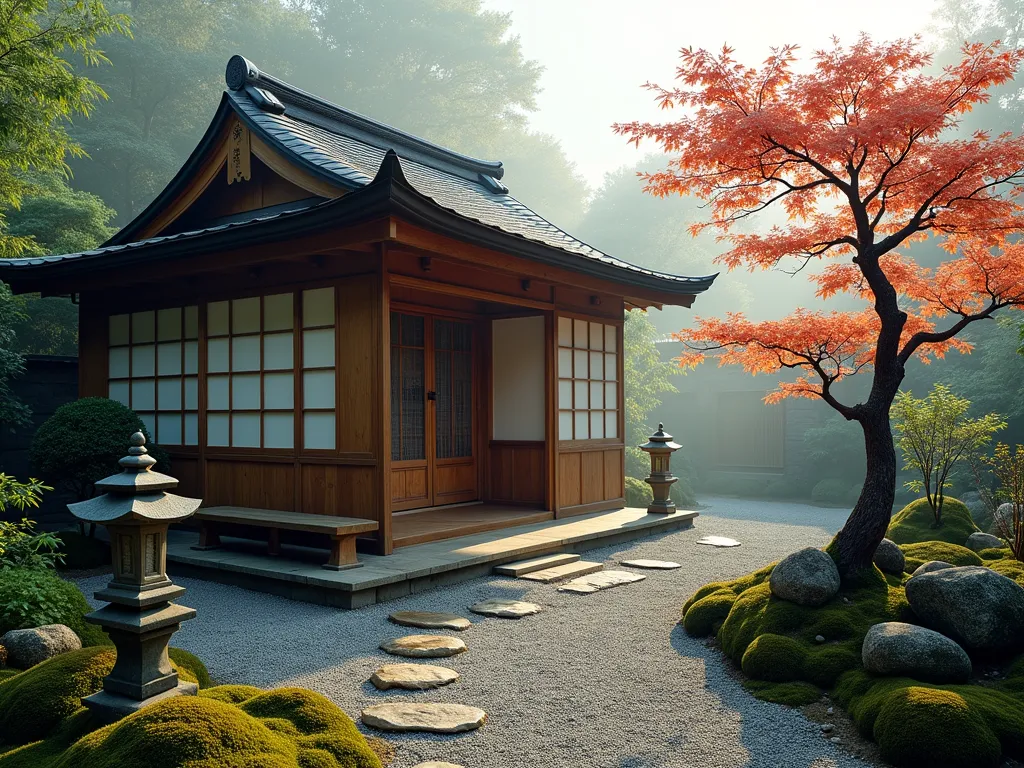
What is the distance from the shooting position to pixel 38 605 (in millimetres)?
4543

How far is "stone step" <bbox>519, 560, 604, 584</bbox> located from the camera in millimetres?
6753

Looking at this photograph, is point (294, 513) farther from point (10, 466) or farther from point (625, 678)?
point (10, 466)

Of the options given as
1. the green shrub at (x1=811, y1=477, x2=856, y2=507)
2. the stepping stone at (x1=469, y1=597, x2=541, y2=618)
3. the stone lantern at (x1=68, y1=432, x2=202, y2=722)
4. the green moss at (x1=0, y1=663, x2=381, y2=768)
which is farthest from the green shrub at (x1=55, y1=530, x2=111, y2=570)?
the green shrub at (x1=811, y1=477, x2=856, y2=507)

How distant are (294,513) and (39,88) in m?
5.18

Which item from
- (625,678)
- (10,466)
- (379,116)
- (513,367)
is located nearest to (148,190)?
(379,116)

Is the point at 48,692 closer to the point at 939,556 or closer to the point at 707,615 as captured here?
the point at 707,615

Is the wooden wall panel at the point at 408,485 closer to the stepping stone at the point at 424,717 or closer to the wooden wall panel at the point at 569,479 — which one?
the wooden wall panel at the point at 569,479

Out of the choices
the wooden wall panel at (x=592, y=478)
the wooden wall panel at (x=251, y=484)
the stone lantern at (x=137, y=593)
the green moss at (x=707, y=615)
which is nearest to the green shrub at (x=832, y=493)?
the wooden wall panel at (x=592, y=478)

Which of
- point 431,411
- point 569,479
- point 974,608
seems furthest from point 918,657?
point 431,411

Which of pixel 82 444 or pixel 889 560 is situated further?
pixel 82 444

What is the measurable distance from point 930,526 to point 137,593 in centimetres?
711

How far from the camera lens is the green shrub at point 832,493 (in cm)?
1648

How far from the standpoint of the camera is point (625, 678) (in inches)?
170

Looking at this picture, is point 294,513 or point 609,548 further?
point 609,548
